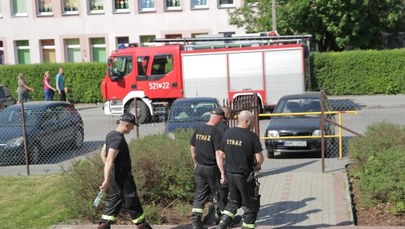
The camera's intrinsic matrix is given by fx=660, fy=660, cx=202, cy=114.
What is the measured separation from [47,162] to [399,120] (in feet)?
38.9

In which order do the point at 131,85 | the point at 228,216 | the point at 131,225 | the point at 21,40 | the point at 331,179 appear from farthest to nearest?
the point at 21,40
the point at 131,85
the point at 331,179
the point at 131,225
the point at 228,216

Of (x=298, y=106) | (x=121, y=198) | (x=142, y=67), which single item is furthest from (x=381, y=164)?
(x=142, y=67)

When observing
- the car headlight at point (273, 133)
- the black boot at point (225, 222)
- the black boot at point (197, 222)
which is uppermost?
the car headlight at point (273, 133)

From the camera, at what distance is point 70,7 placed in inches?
1502

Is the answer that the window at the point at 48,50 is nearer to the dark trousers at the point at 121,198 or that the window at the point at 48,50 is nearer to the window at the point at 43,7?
the window at the point at 43,7

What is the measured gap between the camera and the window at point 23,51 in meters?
39.3

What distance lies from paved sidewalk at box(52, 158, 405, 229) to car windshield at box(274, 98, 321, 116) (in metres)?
A: 1.76

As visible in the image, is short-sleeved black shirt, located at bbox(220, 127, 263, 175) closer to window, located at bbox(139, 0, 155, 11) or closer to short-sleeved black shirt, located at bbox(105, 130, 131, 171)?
short-sleeved black shirt, located at bbox(105, 130, 131, 171)

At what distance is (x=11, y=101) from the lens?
85.6 feet

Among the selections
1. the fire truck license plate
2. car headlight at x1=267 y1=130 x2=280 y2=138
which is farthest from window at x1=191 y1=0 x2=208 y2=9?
the fire truck license plate

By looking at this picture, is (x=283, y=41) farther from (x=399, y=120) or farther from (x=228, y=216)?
(x=228, y=216)

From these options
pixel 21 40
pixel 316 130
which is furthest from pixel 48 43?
pixel 316 130

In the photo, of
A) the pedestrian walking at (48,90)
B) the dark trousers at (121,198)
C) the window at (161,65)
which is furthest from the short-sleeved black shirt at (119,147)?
the pedestrian walking at (48,90)

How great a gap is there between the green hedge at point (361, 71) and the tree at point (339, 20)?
1.89 m
